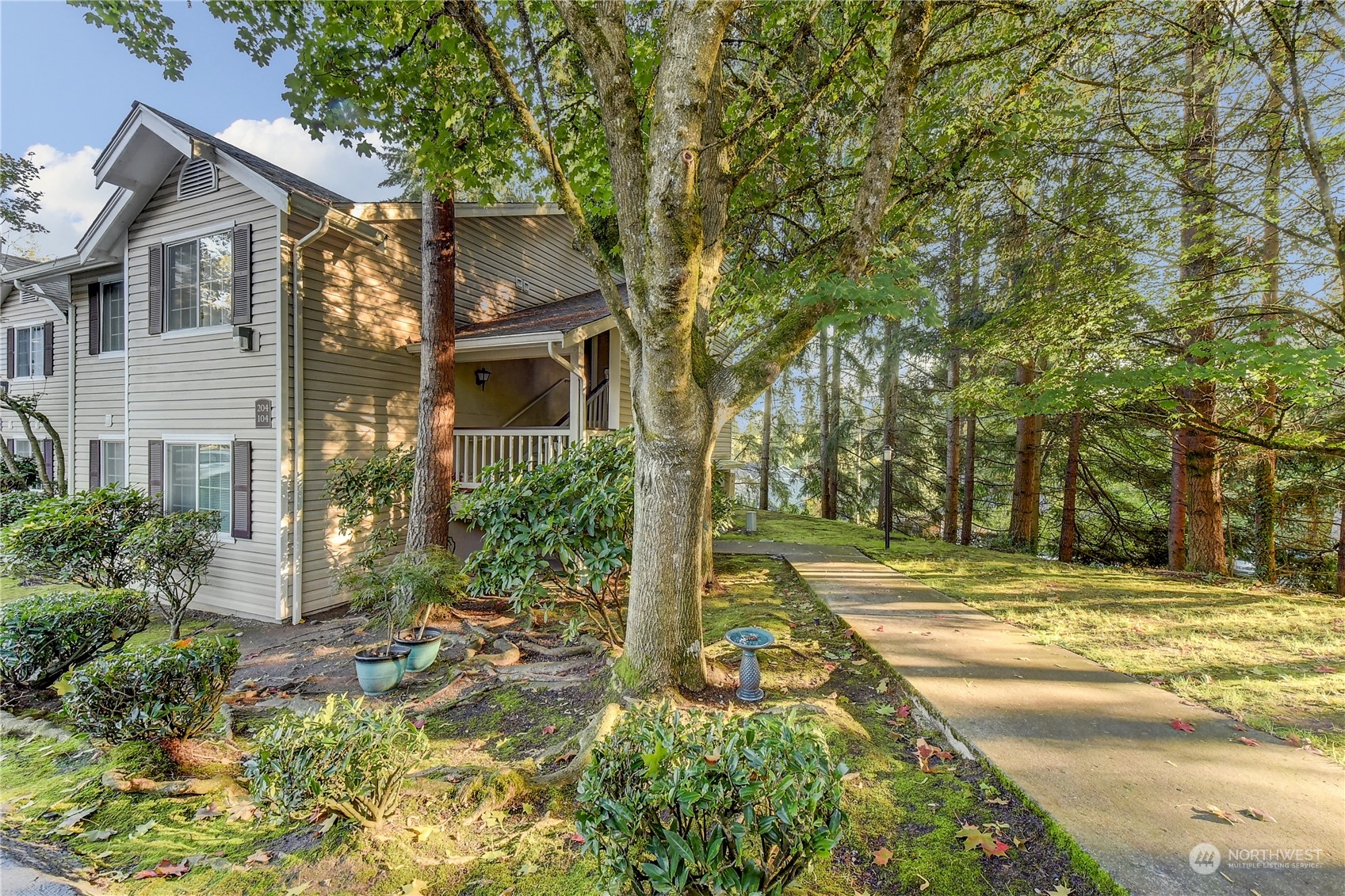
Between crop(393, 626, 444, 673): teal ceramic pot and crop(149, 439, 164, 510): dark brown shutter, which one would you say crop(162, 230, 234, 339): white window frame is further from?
crop(393, 626, 444, 673): teal ceramic pot

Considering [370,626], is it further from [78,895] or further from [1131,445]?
[1131,445]

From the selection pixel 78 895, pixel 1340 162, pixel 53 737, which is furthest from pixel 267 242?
pixel 1340 162

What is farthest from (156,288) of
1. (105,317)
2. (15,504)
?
(15,504)

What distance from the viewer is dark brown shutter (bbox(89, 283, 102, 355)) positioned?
10047 mm

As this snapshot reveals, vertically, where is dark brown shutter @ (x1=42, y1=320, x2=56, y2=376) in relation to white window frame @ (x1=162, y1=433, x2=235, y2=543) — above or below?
above

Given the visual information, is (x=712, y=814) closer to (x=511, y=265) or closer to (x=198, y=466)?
(x=198, y=466)

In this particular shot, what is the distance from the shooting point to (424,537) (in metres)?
7.30

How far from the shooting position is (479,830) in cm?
287

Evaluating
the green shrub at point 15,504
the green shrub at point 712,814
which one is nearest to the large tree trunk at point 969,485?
the green shrub at point 712,814

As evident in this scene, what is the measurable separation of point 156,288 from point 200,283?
0.96 m

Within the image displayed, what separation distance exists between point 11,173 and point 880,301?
2203cm

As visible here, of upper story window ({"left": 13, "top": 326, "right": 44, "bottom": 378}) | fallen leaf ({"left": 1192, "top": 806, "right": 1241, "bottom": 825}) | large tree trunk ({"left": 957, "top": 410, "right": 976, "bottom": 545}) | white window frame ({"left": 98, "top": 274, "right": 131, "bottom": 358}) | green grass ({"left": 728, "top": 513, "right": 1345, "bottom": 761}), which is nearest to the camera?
fallen leaf ({"left": 1192, "top": 806, "right": 1241, "bottom": 825})

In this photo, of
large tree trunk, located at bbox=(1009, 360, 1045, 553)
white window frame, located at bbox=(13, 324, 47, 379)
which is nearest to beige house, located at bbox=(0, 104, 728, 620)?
white window frame, located at bbox=(13, 324, 47, 379)

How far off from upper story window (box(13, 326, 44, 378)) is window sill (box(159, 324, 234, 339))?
729 centimetres
